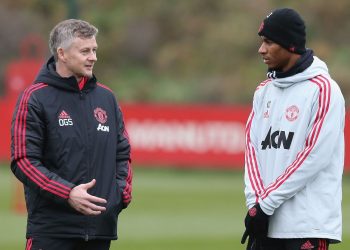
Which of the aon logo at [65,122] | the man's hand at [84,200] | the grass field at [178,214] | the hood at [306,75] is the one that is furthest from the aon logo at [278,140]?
the grass field at [178,214]

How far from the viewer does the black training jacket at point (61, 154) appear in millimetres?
7277

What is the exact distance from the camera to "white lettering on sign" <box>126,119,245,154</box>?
91.1ft

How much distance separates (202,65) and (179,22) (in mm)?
5568

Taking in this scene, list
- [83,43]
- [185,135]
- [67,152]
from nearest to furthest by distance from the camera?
[67,152] → [83,43] → [185,135]

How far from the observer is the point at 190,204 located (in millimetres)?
21016

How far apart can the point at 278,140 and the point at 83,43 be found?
1.39m

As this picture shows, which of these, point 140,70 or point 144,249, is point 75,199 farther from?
point 140,70

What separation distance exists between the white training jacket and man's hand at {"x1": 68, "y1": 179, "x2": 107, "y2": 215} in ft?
3.19

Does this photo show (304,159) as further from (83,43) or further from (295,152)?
(83,43)

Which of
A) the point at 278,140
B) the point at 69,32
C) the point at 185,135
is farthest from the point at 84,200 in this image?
the point at 185,135

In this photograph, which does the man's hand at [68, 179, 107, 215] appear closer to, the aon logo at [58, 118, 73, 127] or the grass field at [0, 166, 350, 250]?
the aon logo at [58, 118, 73, 127]

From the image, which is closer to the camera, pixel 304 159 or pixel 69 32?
pixel 304 159

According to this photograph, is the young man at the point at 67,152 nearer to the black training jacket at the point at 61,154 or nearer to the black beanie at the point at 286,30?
the black training jacket at the point at 61,154

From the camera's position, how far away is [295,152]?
23.6ft
